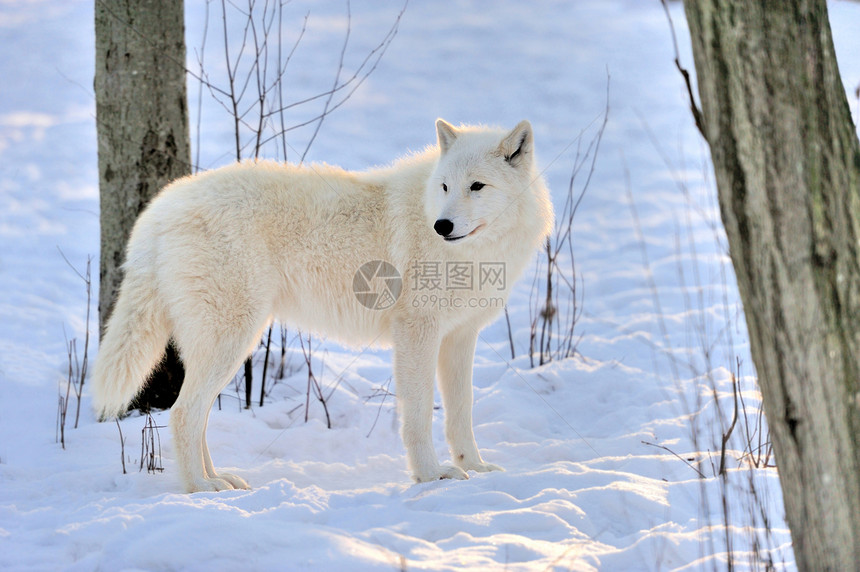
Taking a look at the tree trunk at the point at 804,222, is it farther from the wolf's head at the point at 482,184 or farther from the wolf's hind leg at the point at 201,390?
the wolf's hind leg at the point at 201,390

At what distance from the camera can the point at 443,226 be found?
3379mm

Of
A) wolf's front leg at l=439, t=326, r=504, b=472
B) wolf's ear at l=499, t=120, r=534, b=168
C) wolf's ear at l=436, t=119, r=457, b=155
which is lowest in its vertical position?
wolf's front leg at l=439, t=326, r=504, b=472

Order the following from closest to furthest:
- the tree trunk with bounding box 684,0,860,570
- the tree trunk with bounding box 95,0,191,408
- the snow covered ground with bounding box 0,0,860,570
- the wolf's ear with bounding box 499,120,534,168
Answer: the tree trunk with bounding box 684,0,860,570, the snow covered ground with bounding box 0,0,860,570, the wolf's ear with bounding box 499,120,534,168, the tree trunk with bounding box 95,0,191,408

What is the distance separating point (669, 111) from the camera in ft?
34.1

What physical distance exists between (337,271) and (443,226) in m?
0.70

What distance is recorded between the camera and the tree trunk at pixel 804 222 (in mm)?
1685

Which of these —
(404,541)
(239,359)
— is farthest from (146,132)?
(404,541)

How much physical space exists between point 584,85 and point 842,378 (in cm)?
1060

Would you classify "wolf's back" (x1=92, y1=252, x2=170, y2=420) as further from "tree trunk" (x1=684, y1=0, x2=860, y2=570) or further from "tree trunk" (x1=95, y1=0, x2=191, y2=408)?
"tree trunk" (x1=684, y1=0, x2=860, y2=570)

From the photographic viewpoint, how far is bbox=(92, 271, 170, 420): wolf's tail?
335 centimetres

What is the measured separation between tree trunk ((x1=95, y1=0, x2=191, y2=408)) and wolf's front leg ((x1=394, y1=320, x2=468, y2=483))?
1833mm

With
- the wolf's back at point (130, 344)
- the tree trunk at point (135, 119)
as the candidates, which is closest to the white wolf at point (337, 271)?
the wolf's back at point (130, 344)

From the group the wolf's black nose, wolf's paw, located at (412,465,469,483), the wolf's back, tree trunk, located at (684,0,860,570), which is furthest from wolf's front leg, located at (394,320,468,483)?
tree trunk, located at (684,0,860,570)

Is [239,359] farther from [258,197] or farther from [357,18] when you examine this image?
[357,18]
